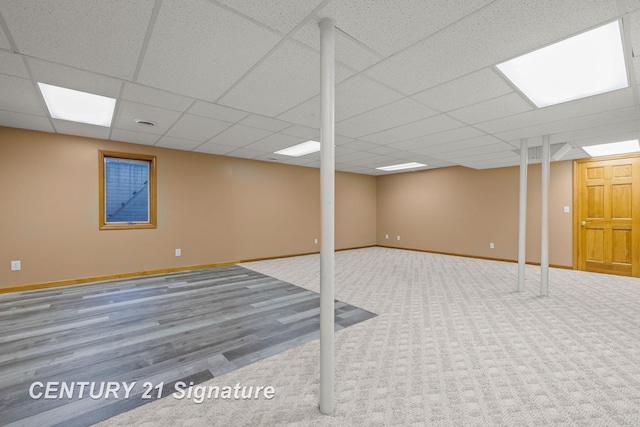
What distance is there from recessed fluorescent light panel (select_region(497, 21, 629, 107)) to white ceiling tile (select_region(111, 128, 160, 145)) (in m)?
4.69

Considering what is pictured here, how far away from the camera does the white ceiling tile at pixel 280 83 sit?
207 centimetres

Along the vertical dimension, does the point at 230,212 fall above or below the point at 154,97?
below

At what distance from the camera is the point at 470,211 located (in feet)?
23.3

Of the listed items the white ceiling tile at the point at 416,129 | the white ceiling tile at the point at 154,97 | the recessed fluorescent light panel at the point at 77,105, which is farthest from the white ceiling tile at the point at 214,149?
the white ceiling tile at the point at 416,129

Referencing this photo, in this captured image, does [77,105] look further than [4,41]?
Yes

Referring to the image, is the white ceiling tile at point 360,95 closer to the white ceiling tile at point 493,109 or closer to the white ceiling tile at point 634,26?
the white ceiling tile at point 493,109

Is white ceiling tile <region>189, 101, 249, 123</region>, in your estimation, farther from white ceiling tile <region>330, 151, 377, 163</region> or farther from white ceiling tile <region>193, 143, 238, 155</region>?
white ceiling tile <region>330, 151, 377, 163</region>

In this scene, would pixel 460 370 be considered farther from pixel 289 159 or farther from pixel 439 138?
pixel 289 159

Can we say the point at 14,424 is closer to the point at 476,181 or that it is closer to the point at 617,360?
the point at 617,360

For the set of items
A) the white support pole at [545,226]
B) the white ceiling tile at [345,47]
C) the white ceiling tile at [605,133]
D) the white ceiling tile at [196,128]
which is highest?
the white ceiling tile at [196,128]

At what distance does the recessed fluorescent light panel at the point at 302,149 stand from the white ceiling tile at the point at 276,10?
3057mm

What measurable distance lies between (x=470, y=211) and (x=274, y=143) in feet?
17.8

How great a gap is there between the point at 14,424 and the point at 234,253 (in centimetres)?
457

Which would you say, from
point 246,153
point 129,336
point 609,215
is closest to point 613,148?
point 609,215
